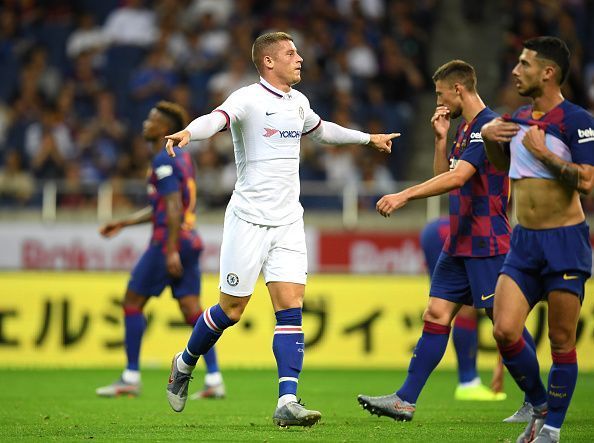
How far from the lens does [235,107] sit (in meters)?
7.77

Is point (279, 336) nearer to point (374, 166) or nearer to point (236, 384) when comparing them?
point (236, 384)

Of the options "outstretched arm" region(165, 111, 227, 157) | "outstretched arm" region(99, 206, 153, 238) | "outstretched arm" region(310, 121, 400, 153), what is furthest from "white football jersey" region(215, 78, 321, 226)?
"outstretched arm" region(99, 206, 153, 238)

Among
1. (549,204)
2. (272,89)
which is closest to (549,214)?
(549,204)

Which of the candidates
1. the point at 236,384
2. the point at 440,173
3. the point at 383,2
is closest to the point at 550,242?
the point at 440,173

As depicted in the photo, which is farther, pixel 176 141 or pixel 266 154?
pixel 266 154

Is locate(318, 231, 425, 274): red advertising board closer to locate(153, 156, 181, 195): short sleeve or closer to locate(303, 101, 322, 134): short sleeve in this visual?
locate(153, 156, 181, 195): short sleeve

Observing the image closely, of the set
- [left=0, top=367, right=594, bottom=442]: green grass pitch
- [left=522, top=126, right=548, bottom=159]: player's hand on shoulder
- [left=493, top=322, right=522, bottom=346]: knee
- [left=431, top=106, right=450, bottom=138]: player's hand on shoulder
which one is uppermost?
[left=431, top=106, right=450, bottom=138]: player's hand on shoulder

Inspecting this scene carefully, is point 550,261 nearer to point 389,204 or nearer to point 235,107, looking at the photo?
point 389,204

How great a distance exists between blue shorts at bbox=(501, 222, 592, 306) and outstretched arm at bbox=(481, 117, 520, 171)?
1.53ft

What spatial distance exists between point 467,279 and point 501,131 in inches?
70.8

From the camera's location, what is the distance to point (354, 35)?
1991 centimetres

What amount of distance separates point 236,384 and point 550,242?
591 centimetres

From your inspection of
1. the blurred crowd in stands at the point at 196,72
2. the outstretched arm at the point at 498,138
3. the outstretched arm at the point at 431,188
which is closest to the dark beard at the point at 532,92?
the outstretched arm at the point at 498,138

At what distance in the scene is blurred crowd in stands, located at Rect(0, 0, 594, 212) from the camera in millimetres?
18016
